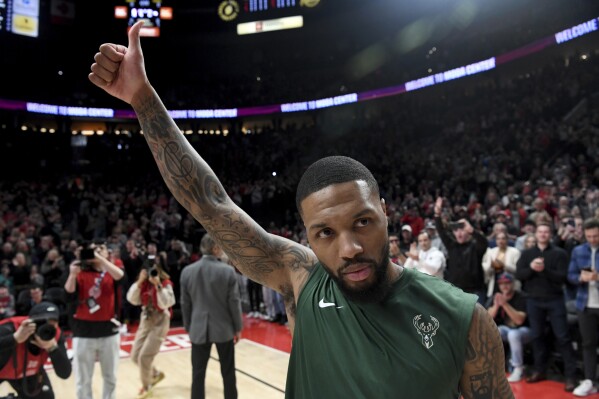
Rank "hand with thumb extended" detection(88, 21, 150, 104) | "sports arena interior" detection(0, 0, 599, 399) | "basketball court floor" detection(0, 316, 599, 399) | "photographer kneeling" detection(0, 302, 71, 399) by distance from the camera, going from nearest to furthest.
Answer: "hand with thumb extended" detection(88, 21, 150, 104) → "photographer kneeling" detection(0, 302, 71, 399) → "basketball court floor" detection(0, 316, 599, 399) → "sports arena interior" detection(0, 0, 599, 399)

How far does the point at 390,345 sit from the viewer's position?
1.37 m

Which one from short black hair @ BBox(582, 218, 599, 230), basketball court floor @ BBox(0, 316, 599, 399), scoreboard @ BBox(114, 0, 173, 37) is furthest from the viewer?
scoreboard @ BBox(114, 0, 173, 37)

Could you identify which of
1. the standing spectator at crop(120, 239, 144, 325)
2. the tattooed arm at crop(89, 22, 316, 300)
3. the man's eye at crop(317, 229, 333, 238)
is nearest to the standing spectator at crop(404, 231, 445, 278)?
the tattooed arm at crop(89, 22, 316, 300)

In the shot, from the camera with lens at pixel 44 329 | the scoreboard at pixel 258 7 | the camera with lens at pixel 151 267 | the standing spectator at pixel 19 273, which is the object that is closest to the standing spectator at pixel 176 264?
the standing spectator at pixel 19 273

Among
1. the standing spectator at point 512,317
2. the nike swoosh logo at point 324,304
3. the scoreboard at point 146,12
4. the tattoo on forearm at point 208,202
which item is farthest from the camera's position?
the scoreboard at point 146,12

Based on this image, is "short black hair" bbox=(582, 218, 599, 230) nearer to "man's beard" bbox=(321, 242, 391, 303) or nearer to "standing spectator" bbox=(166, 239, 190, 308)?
"man's beard" bbox=(321, 242, 391, 303)

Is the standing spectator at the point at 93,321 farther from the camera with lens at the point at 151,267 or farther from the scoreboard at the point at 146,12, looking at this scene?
the scoreboard at the point at 146,12

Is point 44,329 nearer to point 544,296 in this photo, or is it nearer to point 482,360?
point 482,360

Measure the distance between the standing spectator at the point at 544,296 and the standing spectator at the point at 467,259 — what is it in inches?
20.1

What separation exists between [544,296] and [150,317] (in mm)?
4586

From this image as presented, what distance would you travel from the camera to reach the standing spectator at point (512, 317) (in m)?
5.99

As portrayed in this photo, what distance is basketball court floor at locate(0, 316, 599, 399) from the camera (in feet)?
19.0

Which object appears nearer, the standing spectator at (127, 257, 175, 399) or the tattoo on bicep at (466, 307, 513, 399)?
the tattoo on bicep at (466, 307, 513, 399)

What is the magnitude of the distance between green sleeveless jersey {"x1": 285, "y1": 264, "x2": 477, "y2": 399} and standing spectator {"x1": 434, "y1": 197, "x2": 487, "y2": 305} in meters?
5.01
